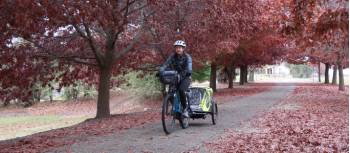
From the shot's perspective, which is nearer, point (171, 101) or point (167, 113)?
point (167, 113)

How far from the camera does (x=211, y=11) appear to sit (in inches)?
645

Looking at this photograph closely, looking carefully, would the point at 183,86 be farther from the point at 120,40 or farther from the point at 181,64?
the point at 120,40

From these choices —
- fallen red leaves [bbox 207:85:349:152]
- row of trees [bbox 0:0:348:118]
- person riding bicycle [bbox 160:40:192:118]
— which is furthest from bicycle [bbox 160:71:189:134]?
row of trees [bbox 0:0:348:118]

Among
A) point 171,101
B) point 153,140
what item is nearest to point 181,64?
point 171,101

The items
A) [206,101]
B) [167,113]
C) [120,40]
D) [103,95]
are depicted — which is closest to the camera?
[167,113]

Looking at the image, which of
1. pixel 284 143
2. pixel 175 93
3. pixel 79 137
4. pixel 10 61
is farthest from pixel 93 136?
pixel 10 61

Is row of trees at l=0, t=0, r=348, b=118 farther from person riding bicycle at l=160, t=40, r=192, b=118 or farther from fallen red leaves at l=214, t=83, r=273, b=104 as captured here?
fallen red leaves at l=214, t=83, r=273, b=104

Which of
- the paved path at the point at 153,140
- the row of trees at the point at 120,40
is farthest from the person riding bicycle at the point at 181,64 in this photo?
the row of trees at the point at 120,40

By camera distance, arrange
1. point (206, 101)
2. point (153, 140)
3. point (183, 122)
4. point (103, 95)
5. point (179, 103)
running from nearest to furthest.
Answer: point (153, 140), point (179, 103), point (183, 122), point (206, 101), point (103, 95)

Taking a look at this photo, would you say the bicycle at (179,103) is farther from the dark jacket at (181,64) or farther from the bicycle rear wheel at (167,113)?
the dark jacket at (181,64)

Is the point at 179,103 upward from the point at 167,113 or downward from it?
upward

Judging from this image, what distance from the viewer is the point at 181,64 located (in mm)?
11391

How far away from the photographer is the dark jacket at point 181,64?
11.3 m

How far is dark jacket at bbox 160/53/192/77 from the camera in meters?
11.3
